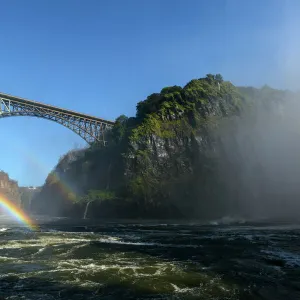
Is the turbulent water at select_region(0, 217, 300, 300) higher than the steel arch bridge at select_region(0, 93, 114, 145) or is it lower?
lower

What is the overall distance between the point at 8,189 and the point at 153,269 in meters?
148

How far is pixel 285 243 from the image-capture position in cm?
2606

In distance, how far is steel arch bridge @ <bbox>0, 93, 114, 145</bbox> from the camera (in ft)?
208

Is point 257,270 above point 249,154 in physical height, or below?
below

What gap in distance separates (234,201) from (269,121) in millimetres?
32607

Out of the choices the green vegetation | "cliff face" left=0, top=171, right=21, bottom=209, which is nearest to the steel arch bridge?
the green vegetation

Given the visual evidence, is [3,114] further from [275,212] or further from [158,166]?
[275,212]

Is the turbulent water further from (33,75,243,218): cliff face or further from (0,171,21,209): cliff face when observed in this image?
(0,171,21,209): cliff face

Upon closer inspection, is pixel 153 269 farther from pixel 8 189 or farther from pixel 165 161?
pixel 8 189

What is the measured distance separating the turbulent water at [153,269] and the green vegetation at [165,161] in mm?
38380

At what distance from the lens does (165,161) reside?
73.0m

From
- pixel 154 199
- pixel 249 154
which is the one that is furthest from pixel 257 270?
pixel 249 154

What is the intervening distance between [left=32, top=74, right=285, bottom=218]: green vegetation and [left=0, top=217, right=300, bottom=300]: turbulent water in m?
38.4

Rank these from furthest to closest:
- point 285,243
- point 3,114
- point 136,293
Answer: point 3,114 < point 285,243 < point 136,293
